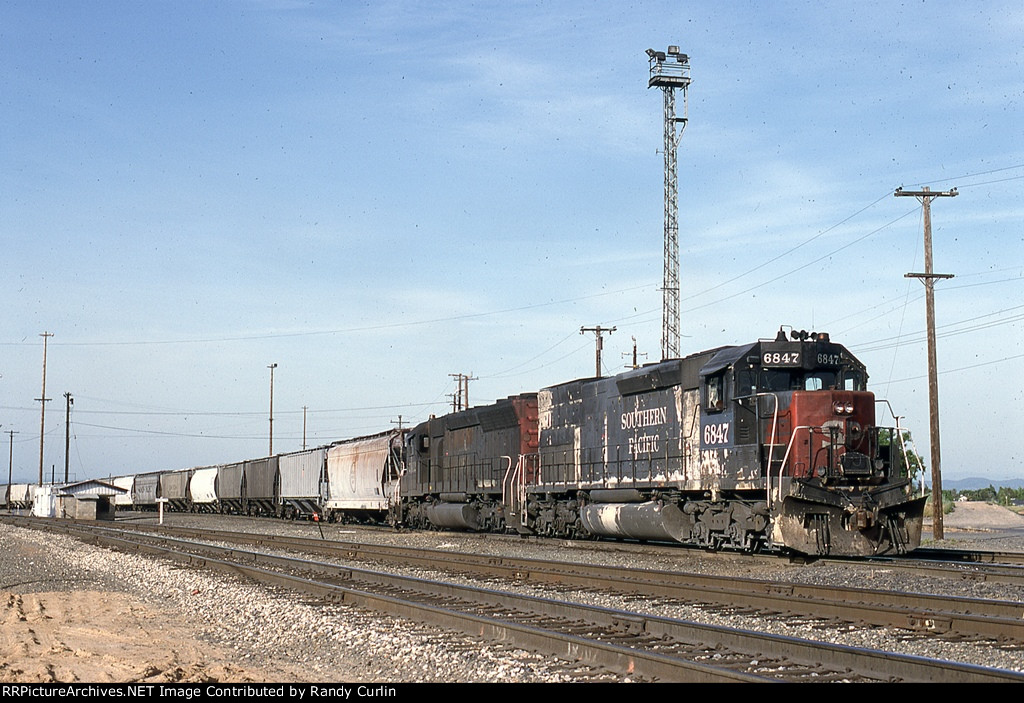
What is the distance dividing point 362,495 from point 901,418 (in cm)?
2279

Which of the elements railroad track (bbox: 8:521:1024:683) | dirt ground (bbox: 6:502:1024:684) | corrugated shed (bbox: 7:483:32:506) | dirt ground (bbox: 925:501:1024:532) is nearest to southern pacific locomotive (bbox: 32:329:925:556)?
railroad track (bbox: 8:521:1024:683)

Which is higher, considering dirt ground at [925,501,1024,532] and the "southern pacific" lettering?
the "southern pacific" lettering

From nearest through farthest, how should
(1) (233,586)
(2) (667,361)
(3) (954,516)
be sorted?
(1) (233,586) → (2) (667,361) → (3) (954,516)

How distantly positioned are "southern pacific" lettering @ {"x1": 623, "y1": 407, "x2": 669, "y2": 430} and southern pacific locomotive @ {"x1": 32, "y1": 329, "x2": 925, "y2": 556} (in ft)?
0.11

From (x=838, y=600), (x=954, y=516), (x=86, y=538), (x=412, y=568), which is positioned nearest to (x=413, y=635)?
(x=838, y=600)

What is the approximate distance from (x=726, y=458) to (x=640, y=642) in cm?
865

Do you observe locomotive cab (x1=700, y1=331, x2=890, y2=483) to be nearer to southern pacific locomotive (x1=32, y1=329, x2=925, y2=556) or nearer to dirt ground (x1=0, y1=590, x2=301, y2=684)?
southern pacific locomotive (x1=32, y1=329, x2=925, y2=556)

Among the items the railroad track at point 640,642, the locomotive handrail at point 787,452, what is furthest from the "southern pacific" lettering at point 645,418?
the railroad track at point 640,642

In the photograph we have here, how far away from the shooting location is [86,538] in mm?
27734

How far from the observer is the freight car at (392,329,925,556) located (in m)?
15.5

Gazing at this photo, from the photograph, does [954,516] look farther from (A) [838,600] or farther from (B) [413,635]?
(B) [413,635]

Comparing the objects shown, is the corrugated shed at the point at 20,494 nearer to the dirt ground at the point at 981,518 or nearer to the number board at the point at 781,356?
the dirt ground at the point at 981,518

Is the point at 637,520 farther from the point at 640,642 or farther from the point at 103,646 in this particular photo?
the point at 103,646

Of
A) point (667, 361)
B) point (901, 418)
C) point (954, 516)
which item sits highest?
point (667, 361)
